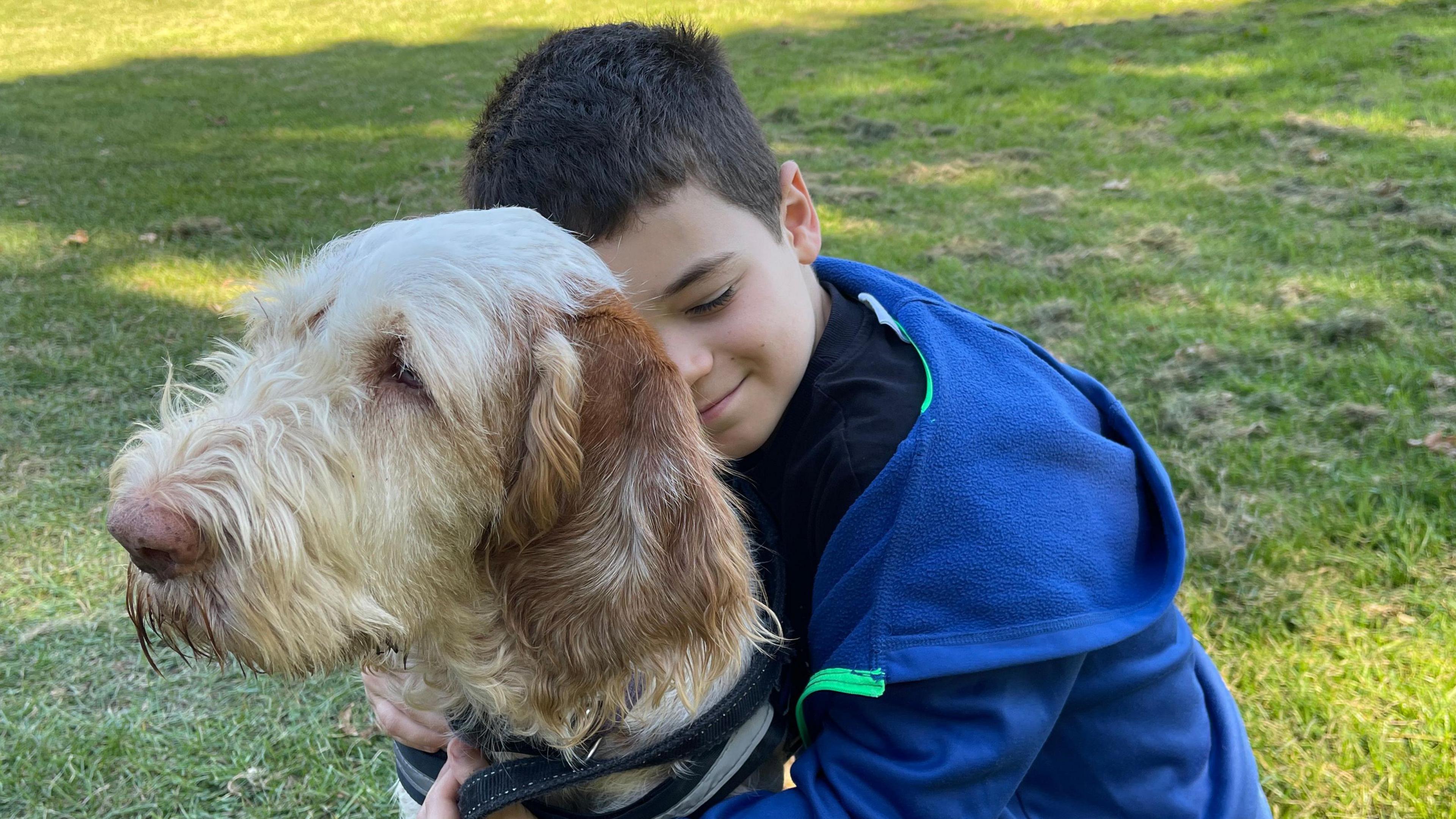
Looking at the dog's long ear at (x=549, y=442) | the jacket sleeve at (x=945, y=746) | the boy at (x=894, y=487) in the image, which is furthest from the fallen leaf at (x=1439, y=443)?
the dog's long ear at (x=549, y=442)

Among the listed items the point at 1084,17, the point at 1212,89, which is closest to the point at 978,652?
the point at 1212,89

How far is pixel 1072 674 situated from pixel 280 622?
4.88 ft

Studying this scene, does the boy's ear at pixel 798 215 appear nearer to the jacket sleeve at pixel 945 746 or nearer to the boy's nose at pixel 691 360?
the boy's nose at pixel 691 360

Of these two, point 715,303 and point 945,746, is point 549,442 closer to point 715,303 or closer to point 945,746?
point 715,303

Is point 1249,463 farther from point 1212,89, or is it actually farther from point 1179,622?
point 1212,89

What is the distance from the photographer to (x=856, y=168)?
8586mm

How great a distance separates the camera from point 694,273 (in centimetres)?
222

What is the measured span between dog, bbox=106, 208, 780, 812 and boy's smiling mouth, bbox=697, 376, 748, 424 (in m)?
0.34

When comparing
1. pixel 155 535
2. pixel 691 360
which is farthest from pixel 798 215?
pixel 155 535

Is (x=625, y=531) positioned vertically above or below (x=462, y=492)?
below

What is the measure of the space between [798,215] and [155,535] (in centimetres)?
184

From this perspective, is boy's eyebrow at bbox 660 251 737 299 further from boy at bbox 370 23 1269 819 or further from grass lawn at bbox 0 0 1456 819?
grass lawn at bbox 0 0 1456 819

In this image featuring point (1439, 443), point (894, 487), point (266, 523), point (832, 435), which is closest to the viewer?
point (266, 523)

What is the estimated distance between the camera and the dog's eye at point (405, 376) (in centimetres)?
178
